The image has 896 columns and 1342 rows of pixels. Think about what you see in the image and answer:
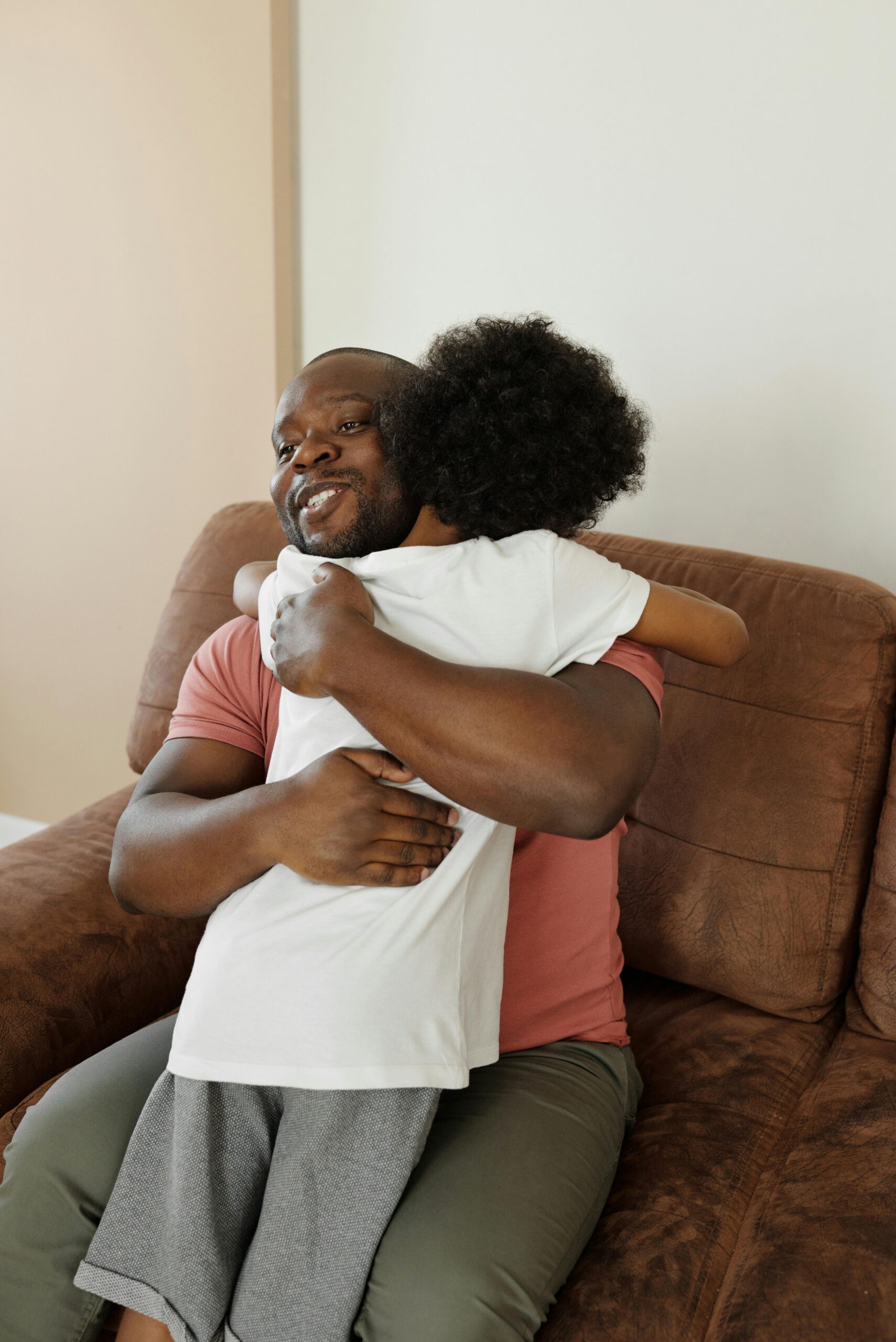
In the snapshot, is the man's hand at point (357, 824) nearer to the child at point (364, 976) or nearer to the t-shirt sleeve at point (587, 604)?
the child at point (364, 976)

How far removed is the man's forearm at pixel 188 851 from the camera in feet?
3.37

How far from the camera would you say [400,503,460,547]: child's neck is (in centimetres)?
115

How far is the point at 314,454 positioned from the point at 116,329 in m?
1.54

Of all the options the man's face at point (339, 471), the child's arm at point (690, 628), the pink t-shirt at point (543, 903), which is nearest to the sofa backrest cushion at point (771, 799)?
the pink t-shirt at point (543, 903)

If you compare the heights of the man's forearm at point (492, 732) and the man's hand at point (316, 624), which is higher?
the man's hand at point (316, 624)

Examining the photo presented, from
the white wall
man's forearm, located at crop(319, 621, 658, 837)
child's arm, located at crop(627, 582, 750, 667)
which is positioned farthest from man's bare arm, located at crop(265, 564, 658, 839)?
the white wall

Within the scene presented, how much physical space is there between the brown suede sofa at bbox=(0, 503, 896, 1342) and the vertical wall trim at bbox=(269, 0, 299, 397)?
98cm

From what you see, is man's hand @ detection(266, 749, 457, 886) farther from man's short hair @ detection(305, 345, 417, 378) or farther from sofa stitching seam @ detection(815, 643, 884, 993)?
sofa stitching seam @ detection(815, 643, 884, 993)

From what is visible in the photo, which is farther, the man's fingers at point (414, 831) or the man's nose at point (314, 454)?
the man's nose at point (314, 454)

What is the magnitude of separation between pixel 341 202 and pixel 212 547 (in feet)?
2.71

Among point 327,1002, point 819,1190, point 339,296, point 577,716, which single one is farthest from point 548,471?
point 339,296

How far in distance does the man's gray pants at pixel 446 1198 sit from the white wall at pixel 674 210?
1.09m

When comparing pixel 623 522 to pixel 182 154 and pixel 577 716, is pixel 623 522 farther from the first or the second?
pixel 182 154

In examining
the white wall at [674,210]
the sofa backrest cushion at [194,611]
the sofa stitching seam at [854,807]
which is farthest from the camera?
the sofa backrest cushion at [194,611]
